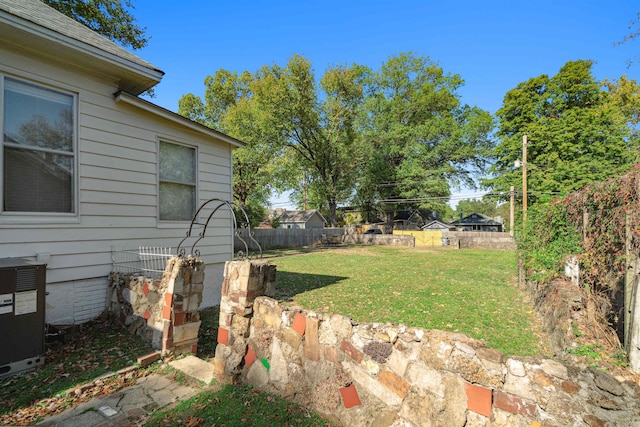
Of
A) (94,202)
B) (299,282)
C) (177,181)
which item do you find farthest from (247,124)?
(94,202)

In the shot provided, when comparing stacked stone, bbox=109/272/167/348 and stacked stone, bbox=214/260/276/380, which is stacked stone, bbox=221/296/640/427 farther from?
stacked stone, bbox=109/272/167/348

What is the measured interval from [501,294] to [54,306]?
8334mm

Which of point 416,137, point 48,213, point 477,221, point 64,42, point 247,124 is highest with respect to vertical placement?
point 416,137

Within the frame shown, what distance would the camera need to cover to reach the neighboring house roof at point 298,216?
37625 mm

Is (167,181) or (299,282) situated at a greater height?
(167,181)

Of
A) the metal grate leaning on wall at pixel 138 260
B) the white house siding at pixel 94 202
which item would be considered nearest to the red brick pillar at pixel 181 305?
the metal grate leaning on wall at pixel 138 260

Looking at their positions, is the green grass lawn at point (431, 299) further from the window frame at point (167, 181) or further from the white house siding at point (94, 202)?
the white house siding at point (94, 202)

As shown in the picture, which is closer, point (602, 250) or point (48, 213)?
point (602, 250)

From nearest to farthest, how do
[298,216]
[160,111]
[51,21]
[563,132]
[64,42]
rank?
[64,42] < [51,21] < [160,111] < [563,132] < [298,216]

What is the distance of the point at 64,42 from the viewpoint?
13.6ft

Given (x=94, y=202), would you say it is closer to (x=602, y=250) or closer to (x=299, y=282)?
(x=299, y=282)

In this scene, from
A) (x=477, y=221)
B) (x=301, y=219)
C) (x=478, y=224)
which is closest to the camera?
(x=478, y=224)

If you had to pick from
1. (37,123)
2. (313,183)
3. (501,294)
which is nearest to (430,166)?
(313,183)

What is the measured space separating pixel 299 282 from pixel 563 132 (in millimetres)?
24121
